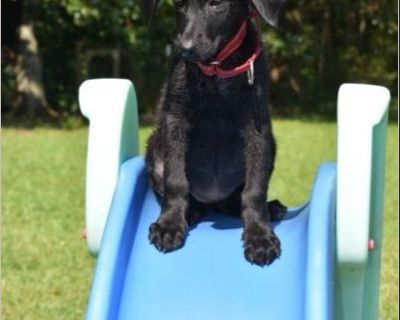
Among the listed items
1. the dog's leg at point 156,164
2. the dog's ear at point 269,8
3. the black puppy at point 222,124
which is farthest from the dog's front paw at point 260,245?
the dog's ear at point 269,8

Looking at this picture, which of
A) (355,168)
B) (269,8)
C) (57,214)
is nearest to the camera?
(355,168)

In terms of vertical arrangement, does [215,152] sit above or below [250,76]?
below

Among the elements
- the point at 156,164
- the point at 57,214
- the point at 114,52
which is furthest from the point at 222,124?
the point at 114,52

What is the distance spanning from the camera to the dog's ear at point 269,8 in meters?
2.95

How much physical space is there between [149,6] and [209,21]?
36cm

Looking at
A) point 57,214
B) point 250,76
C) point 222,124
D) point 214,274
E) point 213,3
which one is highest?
point 213,3

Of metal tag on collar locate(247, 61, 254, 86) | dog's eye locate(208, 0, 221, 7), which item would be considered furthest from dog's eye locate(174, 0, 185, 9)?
metal tag on collar locate(247, 61, 254, 86)

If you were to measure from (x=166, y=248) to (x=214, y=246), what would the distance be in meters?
0.18

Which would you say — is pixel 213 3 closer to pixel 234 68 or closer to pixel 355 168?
pixel 234 68

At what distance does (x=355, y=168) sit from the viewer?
2.85 m

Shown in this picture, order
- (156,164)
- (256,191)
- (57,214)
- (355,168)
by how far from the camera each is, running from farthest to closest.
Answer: (57,214) → (156,164) → (256,191) → (355,168)

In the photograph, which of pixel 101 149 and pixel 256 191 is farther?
pixel 101 149

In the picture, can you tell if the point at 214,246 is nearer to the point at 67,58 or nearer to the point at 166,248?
the point at 166,248

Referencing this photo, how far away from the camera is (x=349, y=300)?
3.18 m
